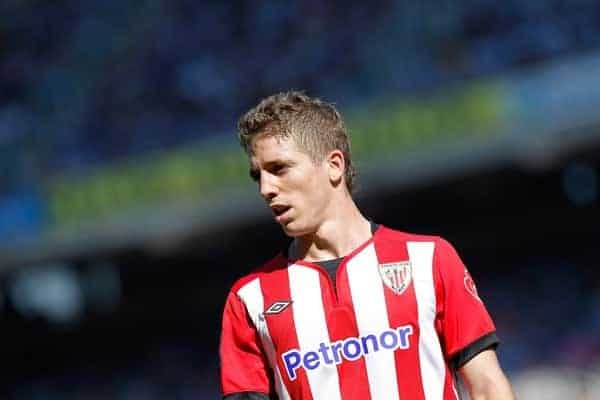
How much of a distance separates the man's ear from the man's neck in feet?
0.31

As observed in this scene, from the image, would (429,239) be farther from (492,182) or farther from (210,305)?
(210,305)

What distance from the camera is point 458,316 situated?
3.42 m

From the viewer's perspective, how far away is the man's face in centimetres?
339

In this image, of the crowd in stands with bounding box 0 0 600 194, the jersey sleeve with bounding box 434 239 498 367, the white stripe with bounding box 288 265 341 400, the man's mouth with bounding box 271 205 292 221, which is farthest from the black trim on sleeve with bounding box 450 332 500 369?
the crowd in stands with bounding box 0 0 600 194

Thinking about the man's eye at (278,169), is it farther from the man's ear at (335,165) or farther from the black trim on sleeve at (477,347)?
the black trim on sleeve at (477,347)

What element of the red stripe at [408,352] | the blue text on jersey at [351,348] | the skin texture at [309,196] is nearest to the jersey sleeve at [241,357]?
the blue text on jersey at [351,348]

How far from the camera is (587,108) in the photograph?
13.4 metres

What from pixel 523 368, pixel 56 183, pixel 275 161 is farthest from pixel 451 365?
pixel 56 183

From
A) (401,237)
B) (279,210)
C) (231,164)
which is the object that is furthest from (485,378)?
(231,164)

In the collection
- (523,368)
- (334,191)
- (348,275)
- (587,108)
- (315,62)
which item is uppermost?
(315,62)

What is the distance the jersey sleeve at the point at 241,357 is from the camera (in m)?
3.53

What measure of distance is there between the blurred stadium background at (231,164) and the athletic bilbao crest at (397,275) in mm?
10312

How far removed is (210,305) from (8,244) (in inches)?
138

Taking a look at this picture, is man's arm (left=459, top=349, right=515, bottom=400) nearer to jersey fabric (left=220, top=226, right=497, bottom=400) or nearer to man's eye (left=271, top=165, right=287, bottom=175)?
jersey fabric (left=220, top=226, right=497, bottom=400)
